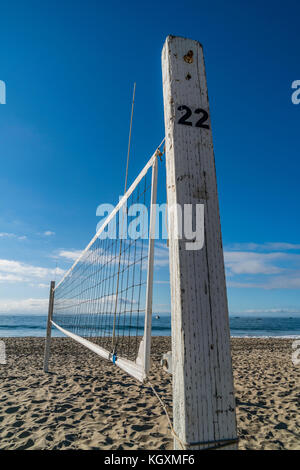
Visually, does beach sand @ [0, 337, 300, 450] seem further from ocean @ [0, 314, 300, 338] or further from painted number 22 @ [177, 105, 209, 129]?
ocean @ [0, 314, 300, 338]

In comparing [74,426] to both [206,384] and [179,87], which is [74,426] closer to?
[206,384]

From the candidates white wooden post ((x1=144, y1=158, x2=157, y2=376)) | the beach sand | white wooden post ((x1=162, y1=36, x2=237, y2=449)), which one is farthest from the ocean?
white wooden post ((x1=162, y1=36, x2=237, y2=449))

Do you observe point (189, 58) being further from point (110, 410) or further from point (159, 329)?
point (159, 329)

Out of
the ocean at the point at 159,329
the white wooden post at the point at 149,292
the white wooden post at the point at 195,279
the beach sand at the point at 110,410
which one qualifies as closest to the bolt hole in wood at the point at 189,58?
the white wooden post at the point at 195,279

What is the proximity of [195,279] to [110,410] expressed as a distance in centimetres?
361

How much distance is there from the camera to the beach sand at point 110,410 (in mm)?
2867

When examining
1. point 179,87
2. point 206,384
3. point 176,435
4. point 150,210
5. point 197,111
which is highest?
point 179,87

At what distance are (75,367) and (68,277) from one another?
8.27 feet

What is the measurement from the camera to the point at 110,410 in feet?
12.5

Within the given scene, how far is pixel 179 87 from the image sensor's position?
4.20 feet

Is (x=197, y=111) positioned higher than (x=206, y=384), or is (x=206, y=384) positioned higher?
(x=197, y=111)

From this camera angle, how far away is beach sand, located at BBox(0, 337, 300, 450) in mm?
2867
